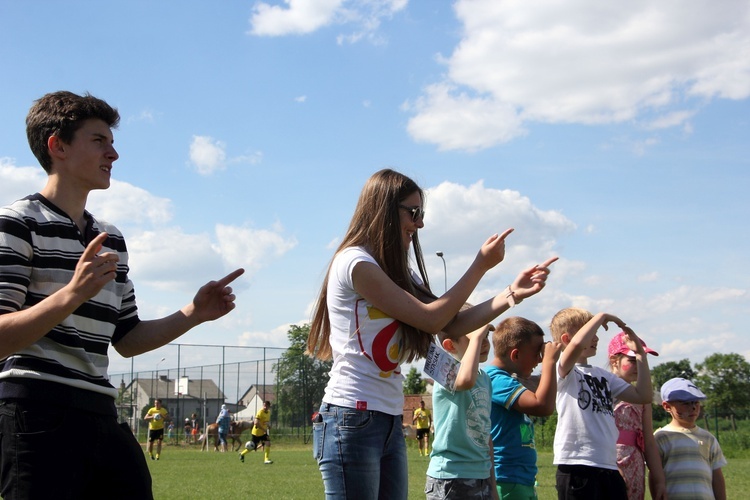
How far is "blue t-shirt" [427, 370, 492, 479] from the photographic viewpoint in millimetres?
4629

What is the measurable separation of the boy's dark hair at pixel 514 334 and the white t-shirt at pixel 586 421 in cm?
29

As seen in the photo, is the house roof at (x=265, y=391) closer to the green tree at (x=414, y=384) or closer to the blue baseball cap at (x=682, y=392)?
the green tree at (x=414, y=384)

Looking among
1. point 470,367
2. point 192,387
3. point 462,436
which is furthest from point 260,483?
point 192,387

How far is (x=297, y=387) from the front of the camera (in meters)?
43.0

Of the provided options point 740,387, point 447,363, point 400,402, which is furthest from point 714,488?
point 740,387

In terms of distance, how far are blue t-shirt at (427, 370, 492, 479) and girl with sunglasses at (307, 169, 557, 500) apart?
1283mm

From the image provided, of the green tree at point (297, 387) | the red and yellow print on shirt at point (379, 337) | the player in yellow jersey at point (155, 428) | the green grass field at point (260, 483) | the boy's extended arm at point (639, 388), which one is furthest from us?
the green tree at point (297, 387)

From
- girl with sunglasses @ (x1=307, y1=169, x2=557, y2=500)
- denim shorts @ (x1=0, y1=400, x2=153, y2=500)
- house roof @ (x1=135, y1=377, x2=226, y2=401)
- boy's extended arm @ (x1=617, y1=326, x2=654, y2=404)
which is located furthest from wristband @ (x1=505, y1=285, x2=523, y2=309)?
house roof @ (x1=135, y1=377, x2=226, y2=401)

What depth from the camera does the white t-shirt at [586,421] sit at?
5.41m

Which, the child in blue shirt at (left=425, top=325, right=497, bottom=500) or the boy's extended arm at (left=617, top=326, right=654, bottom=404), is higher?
the boy's extended arm at (left=617, top=326, right=654, bottom=404)

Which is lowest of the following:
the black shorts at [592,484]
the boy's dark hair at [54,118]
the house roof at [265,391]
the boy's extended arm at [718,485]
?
the boy's extended arm at [718,485]

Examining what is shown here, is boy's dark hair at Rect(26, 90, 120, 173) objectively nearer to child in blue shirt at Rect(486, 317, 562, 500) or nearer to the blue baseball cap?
child in blue shirt at Rect(486, 317, 562, 500)

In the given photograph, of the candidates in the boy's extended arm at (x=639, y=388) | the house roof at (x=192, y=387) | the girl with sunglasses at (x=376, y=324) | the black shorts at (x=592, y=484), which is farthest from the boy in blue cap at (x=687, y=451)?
the house roof at (x=192, y=387)

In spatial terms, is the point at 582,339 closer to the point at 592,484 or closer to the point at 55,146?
the point at 592,484
